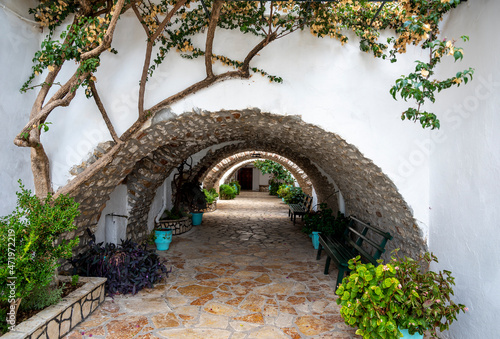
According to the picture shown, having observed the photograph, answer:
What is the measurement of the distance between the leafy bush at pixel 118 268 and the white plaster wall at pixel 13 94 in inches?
38.3

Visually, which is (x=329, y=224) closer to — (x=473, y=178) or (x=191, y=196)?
(x=473, y=178)

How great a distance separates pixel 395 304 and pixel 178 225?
515 cm

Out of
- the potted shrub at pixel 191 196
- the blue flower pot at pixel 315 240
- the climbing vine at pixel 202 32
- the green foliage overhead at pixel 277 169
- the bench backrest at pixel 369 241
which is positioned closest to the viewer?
the climbing vine at pixel 202 32

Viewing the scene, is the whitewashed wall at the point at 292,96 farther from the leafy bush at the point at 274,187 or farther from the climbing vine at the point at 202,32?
the leafy bush at the point at 274,187

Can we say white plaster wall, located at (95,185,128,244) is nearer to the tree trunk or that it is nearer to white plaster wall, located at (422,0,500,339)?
the tree trunk

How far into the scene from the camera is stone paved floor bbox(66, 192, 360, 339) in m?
2.84

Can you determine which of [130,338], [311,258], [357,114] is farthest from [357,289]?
[311,258]

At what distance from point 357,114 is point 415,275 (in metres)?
1.60

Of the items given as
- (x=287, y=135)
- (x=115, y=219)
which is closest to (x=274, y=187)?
(x=115, y=219)

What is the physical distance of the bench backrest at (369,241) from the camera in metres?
3.48

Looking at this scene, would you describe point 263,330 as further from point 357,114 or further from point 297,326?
point 357,114

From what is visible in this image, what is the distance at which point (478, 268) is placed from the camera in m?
2.41

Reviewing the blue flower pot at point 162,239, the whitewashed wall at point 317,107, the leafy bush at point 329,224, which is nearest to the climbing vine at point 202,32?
the whitewashed wall at point 317,107

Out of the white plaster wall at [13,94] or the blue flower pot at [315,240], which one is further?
the blue flower pot at [315,240]
